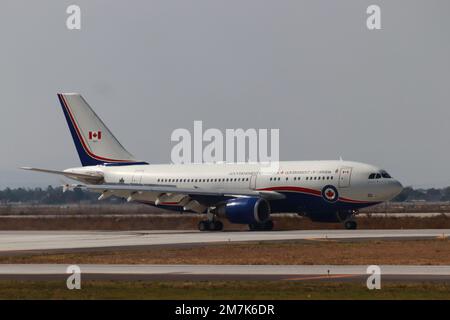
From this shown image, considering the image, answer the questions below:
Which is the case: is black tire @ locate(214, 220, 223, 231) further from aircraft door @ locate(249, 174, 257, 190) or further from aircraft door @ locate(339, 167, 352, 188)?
aircraft door @ locate(339, 167, 352, 188)

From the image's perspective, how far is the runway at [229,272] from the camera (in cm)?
3162

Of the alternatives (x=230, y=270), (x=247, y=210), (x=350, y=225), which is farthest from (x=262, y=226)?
(x=230, y=270)

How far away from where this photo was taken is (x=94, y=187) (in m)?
69.6

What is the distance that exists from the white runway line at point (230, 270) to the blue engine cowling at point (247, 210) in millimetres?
29015

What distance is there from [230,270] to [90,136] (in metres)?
44.4

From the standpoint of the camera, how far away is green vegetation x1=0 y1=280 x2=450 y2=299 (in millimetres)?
26750

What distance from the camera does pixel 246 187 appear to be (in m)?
69.0

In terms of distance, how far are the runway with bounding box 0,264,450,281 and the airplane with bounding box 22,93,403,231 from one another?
97.7 feet

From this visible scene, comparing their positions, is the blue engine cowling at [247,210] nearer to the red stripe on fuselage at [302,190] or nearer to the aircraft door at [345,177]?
the red stripe on fuselage at [302,190]

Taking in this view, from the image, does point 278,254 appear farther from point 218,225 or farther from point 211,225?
point 218,225

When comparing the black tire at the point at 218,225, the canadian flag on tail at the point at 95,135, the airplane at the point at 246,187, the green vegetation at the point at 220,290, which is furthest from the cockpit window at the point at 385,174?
the green vegetation at the point at 220,290

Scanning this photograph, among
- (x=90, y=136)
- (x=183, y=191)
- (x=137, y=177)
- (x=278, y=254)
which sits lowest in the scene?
(x=278, y=254)

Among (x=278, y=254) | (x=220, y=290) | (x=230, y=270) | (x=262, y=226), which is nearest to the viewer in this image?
(x=220, y=290)
